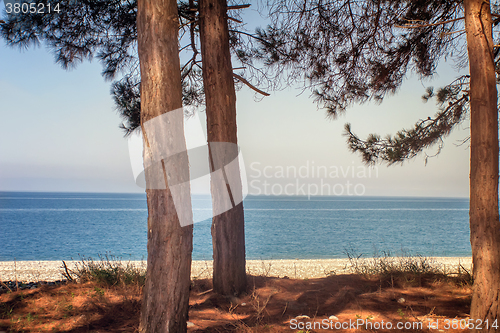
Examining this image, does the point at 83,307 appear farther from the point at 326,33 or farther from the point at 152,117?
the point at 326,33

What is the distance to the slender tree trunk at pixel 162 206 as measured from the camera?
8.96 ft

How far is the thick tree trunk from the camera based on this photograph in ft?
15.4

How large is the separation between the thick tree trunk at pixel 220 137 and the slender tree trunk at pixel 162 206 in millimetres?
1841

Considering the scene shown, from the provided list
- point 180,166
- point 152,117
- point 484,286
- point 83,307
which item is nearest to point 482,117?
point 484,286

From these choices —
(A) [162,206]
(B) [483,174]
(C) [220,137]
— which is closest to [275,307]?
(A) [162,206]

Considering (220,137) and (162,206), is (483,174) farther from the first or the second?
(220,137)

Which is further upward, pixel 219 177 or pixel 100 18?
pixel 100 18

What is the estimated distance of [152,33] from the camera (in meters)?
2.86

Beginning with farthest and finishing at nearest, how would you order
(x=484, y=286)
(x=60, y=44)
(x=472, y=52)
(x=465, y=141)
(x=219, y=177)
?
(x=60, y=44) < (x=465, y=141) < (x=219, y=177) < (x=472, y=52) < (x=484, y=286)

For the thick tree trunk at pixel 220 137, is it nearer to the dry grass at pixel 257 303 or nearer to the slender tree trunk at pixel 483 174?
the dry grass at pixel 257 303

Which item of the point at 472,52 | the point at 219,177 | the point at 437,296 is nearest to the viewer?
the point at 472,52

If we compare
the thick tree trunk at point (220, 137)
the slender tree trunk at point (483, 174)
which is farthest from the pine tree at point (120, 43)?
the slender tree trunk at point (483, 174)

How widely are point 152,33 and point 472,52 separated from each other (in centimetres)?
310

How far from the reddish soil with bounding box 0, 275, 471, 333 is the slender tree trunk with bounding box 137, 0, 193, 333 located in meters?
0.60
